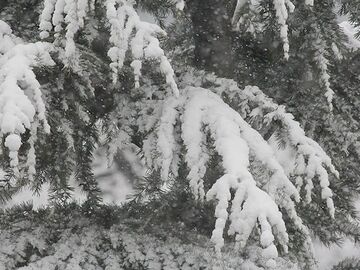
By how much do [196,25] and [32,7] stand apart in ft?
3.96

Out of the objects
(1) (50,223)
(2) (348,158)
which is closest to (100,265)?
(1) (50,223)

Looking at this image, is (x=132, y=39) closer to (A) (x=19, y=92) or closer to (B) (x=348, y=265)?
(A) (x=19, y=92)

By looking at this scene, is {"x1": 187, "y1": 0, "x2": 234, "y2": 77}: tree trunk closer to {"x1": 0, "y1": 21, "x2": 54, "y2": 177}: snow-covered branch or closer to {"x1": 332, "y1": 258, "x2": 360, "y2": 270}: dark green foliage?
{"x1": 0, "y1": 21, "x2": 54, "y2": 177}: snow-covered branch

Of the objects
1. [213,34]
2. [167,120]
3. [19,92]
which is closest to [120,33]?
[19,92]

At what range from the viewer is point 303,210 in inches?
147

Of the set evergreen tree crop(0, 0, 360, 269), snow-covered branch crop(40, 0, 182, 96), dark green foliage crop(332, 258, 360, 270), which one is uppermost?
snow-covered branch crop(40, 0, 182, 96)

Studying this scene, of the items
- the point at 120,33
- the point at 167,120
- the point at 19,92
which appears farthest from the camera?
the point at 167,120

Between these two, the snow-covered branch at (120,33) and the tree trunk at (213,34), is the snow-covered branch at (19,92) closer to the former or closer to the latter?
the snow-covered branch at (120,33)

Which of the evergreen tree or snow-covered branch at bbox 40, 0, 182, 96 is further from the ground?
snow-covered branch at bbox 40, 0, 182, 96

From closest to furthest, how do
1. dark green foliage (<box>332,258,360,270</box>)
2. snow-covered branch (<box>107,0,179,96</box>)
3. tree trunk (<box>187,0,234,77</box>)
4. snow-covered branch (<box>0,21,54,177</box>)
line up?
snow-covered branch (<box>0,21,54,177</box>), snow-covered branch (<box>107,0,179,96</box>), tree trunk (<box>187,0,234,77</box>), dark green foliage (<box>332,258,360,270</box>)

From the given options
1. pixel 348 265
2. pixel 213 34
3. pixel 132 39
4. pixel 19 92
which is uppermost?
pixel 132 39

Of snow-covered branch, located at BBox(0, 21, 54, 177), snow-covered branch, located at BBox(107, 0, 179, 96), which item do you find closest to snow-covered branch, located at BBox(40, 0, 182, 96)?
snow-covered branch, located at BBox(107, 0, 179, 96)

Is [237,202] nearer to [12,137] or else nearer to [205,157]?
[205,157]

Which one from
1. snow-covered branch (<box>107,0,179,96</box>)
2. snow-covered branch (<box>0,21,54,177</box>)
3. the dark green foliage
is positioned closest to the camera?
snow-covered branch (<box>0,21,54,177</box>)
